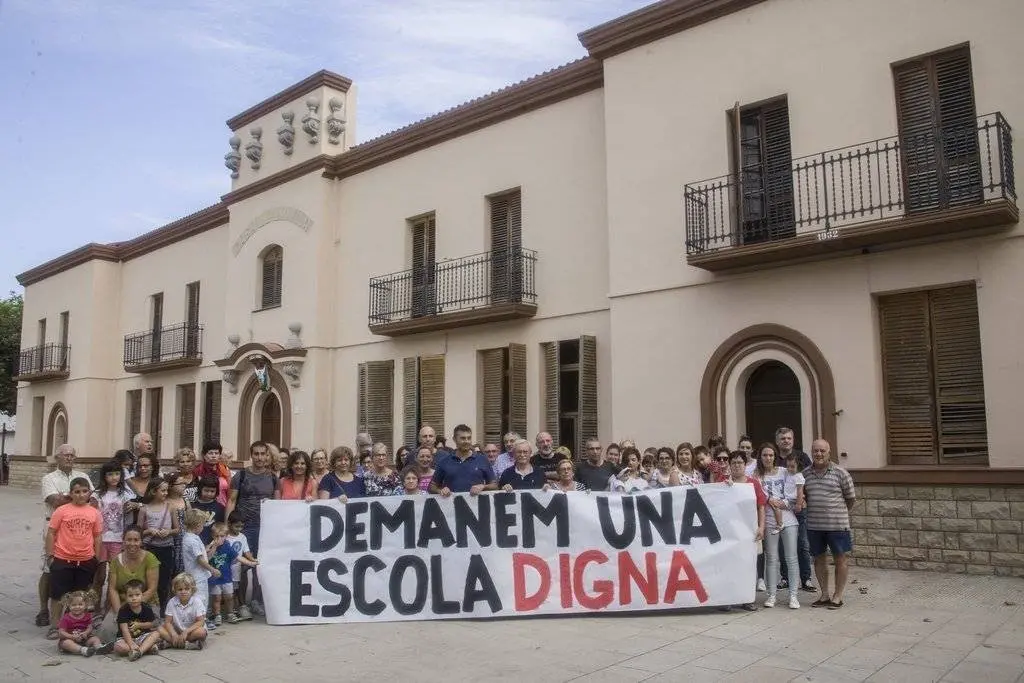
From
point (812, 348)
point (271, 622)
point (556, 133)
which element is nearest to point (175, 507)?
point (271, 622)

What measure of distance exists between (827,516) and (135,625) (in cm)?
632

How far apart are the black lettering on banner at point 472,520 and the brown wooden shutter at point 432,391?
7.90 m

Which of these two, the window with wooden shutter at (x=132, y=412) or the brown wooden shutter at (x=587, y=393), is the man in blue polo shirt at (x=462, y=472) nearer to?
the brown wooden shutter at (x=587, y=393)

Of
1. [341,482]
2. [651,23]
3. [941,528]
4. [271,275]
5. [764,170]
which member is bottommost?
[941,528]

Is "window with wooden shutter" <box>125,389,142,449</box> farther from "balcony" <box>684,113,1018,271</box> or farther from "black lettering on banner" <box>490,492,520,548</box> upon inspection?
"black lettering on banner" <box>490,492,520,548</box>

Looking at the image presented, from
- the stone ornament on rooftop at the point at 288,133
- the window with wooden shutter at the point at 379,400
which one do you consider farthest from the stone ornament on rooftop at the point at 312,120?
the window with wooden shutter at the point at 379,400

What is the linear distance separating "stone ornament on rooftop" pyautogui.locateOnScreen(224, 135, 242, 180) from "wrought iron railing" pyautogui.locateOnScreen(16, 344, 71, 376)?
1032cm

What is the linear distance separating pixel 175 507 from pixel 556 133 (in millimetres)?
9659

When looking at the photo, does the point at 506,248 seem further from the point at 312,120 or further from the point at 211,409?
the point at 211,409

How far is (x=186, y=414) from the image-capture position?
78.0 feet

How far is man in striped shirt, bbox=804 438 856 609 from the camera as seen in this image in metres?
8.59

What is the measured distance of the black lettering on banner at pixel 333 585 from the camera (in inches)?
330

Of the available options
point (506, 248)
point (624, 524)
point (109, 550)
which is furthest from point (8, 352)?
point (624, 524)

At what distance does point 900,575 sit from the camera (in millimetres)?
10375
